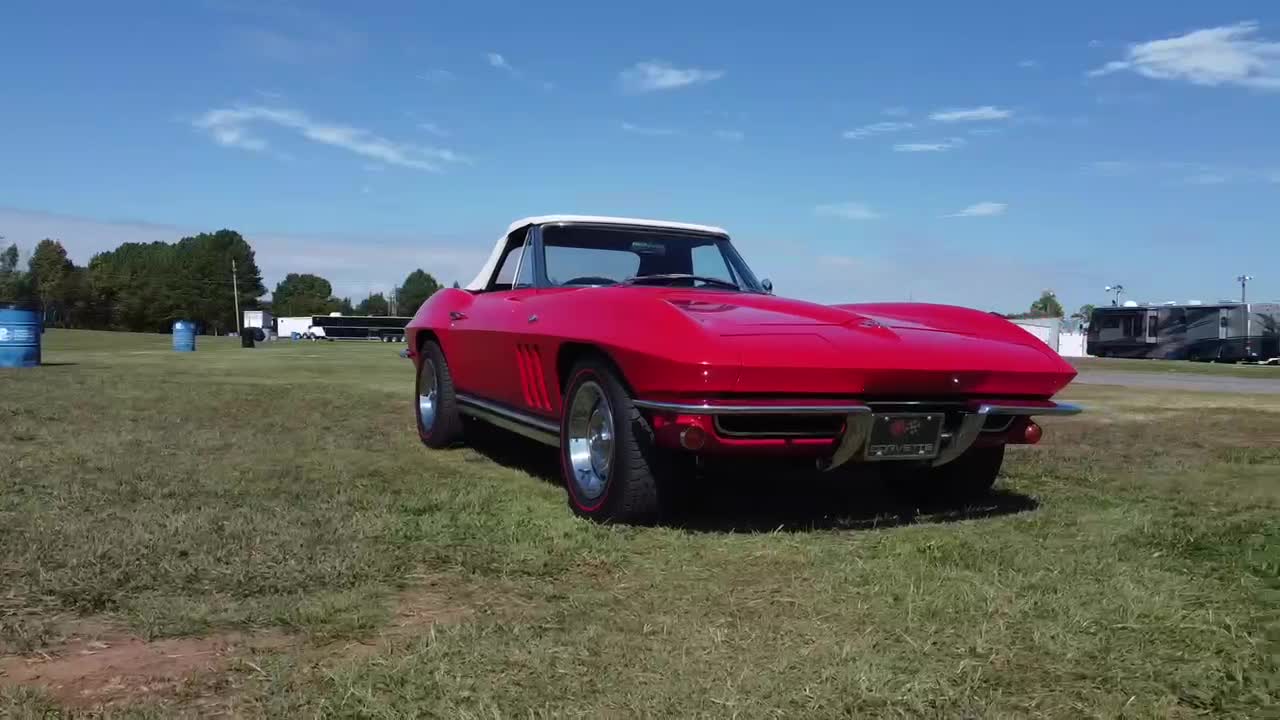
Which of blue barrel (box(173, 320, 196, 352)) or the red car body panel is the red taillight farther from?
blue barrel (box(173, 320, 196, 352))

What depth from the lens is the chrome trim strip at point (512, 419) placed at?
460 centimetres

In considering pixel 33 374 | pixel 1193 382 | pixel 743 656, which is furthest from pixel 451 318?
pixel 1193 382

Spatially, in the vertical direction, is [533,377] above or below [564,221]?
below

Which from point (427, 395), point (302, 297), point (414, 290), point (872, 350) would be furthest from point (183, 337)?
point (414, 290)

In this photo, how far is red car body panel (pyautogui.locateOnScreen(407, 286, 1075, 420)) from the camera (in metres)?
3.60

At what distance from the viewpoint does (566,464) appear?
14.1 feet

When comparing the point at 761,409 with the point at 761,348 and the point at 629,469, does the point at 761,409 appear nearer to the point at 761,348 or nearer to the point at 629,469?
the point at 761,348

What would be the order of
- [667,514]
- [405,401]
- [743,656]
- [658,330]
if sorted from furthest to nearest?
[405,401], [667,514], [658,330], [743,656]

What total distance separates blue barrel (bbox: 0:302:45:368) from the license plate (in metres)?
15.9

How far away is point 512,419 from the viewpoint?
508 centimetres

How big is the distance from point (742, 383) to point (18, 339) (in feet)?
52.4

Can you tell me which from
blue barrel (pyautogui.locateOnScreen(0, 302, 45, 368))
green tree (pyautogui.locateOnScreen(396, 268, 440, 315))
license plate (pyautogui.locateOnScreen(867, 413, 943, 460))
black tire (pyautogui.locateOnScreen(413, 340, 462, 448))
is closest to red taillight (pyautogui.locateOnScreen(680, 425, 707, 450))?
license plate (pyautogui.locateOnScreen(867, 413, 943, 460))

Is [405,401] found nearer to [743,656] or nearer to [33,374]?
[33,374]

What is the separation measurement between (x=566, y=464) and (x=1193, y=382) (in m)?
16.7
